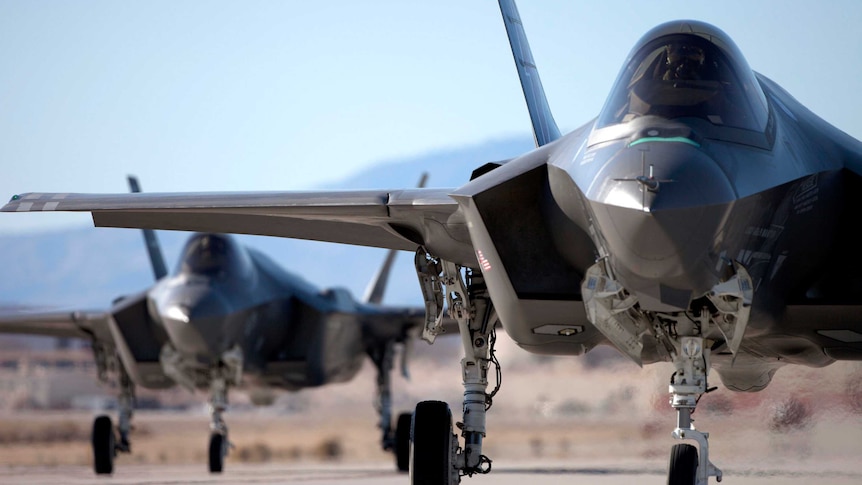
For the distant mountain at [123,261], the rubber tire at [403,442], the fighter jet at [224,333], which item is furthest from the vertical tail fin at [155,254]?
the distant mountain at [123,261]

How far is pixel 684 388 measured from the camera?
7148mm

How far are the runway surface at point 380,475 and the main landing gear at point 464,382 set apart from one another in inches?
182

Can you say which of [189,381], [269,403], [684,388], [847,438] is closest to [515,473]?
[847,438]

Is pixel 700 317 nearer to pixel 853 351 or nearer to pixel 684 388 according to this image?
pixel 684 388

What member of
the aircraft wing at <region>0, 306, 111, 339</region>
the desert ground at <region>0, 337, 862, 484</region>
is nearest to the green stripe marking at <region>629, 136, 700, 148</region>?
the desert ground at <region>0, 337, 862, 484</region>

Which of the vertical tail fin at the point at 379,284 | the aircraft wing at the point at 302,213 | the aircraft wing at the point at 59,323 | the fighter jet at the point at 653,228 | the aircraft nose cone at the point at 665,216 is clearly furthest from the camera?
the vertical tail fin at the point at 379,284

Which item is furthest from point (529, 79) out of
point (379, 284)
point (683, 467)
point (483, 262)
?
point (379, 284)

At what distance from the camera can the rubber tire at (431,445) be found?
8.48 m

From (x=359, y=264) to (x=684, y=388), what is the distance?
150 m

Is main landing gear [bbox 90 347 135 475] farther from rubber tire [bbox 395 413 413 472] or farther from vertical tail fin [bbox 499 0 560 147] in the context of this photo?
vertical tail fin [bbox 499 0 560 147]

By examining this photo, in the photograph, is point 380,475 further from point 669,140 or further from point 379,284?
point 669,140

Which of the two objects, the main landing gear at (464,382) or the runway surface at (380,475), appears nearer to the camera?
the main landing gear at (464,382)

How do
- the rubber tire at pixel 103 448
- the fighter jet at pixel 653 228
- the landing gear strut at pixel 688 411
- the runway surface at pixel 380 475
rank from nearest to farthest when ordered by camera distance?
the fighter jet at pixel 653 228 → the landing gear strut at pixel 688 411 → the runway surface at pixel 380 475 → the rubber tire at pixel 103 448

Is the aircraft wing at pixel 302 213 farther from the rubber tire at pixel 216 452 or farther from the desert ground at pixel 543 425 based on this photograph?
the rubber tire at pixel 216 452
